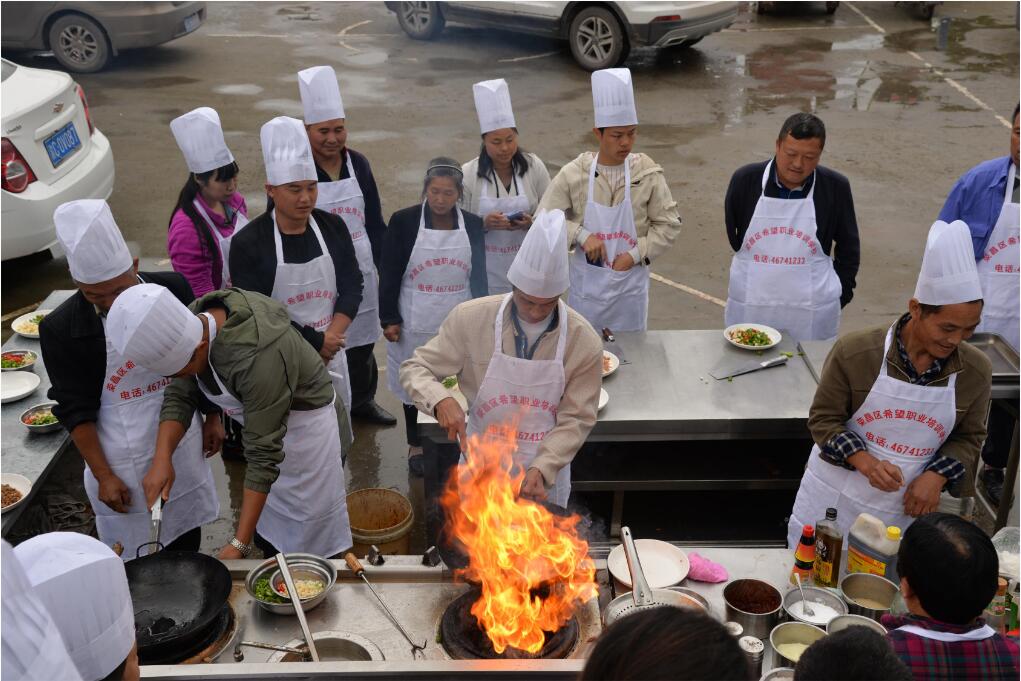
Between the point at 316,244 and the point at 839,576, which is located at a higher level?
the point at 316,244

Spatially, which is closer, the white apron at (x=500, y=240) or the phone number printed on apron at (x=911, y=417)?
the phone number printed on apron at (x=911, y=417)

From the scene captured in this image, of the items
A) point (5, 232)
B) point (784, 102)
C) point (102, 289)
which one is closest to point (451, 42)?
point (784, 102)

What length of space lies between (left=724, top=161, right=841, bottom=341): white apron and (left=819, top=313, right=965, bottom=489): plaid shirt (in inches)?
64.2

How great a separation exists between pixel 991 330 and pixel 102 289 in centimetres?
459

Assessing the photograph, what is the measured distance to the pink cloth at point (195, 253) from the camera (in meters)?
4.76

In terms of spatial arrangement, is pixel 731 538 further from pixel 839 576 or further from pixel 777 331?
pixel 839 576

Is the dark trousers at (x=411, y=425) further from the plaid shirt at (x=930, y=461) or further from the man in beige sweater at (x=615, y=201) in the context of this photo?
the plaid shirt at (x=930, y=461)

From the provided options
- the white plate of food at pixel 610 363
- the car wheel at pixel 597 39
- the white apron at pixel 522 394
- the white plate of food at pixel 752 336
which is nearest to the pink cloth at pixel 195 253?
the white apron at pixel 522 394

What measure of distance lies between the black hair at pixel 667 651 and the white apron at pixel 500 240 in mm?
3759

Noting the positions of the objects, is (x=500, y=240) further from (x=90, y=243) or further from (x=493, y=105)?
(x=90, y=243)

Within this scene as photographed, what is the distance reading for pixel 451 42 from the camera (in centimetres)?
1559

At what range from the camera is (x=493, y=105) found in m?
5.36

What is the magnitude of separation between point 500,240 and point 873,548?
307 centimetres

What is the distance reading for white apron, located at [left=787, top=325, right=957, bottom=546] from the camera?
3506 mm
